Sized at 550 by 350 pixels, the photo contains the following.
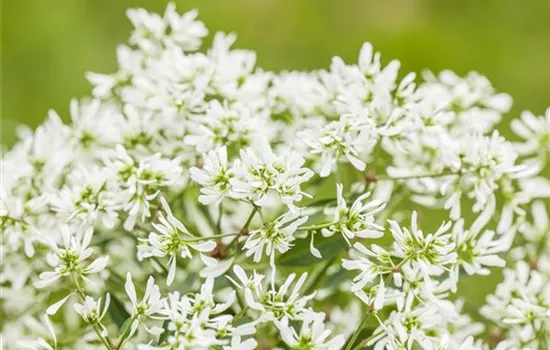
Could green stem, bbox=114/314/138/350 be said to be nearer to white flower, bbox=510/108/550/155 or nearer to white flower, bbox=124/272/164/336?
white flower, bbox=124/272/164/336

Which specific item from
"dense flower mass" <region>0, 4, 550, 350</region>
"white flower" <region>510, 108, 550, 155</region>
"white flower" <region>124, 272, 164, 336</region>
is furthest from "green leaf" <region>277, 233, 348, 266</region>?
"white flower" <region>510, 108, 550, 155</region>

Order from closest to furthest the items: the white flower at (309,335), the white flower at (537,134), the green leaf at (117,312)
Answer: the white flower at (309,335)
the green leaf at (117,312)
the white flower at (537,134)

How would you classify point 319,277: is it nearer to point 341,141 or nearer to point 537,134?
point 341,141

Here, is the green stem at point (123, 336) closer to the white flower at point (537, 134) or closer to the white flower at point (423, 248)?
the white flower at point (423, 248)

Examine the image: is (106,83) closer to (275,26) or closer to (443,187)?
(443,187)

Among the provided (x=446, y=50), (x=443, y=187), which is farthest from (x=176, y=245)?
(x=446, y=50)

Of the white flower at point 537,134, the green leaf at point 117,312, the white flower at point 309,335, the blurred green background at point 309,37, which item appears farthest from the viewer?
the blurred green background at point 309,37

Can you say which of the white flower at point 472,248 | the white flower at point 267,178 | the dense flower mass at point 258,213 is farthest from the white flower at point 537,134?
the white flower at point 267,178
